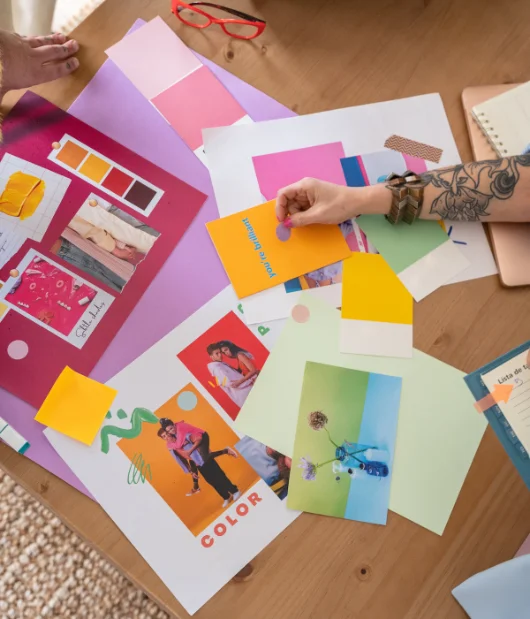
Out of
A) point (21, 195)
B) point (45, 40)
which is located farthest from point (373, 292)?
point (45, 40)

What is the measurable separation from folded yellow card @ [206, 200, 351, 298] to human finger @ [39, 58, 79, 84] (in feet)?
1.17

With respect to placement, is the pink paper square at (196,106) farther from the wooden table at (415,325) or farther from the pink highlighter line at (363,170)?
the pink highlighter line at (363,170)

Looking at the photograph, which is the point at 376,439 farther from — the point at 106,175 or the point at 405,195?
the point at 106,175

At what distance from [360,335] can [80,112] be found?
58cm

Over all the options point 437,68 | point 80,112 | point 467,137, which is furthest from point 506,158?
point 80,112

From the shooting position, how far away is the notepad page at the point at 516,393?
2.32 feet

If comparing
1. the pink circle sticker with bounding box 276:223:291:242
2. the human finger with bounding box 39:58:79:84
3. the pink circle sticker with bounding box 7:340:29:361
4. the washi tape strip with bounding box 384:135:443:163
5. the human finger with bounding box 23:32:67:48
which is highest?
the human finger with bounding box 23:32:67:48

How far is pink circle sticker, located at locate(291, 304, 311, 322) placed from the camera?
0.83m

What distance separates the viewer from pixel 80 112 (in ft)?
2.98

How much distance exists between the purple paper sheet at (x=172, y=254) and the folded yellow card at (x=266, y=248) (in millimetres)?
22

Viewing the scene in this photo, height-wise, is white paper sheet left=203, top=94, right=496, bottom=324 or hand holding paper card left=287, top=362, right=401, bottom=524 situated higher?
white paper sheet left=203, top=94, right=496, bottom=324

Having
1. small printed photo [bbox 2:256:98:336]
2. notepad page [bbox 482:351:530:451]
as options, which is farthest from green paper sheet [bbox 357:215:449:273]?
small printed photo [bbox 2:256:98:336]

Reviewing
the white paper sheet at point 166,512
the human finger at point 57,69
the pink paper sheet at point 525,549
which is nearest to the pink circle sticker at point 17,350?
the white paper sheet at point 166,512

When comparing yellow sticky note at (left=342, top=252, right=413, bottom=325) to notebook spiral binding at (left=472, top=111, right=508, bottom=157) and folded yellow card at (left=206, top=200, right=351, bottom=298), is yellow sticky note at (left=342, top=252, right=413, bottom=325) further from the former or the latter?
notebook spiral binding at (left=472, top=111, right=508, bottom=157)
